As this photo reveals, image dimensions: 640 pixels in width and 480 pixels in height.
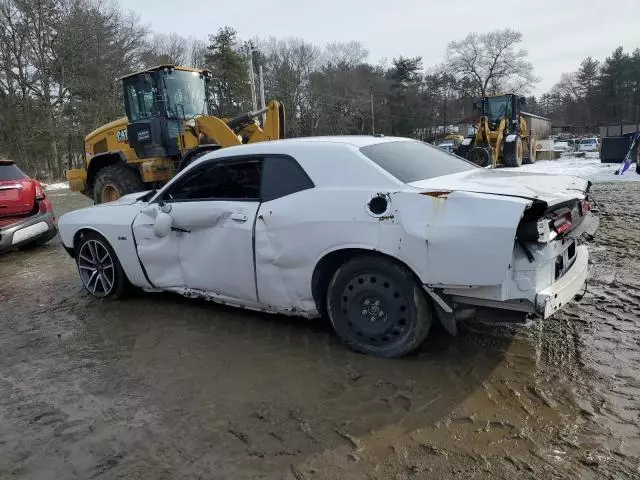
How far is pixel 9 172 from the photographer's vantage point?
7988mm

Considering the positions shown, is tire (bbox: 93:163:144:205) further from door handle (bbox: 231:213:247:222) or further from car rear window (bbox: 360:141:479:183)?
car rear window (bbox: 360:141:479:183)

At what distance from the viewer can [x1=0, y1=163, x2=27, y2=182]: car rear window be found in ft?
25.8

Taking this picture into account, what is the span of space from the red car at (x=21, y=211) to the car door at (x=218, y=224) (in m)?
4.43

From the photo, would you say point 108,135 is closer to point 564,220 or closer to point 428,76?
point 564,220

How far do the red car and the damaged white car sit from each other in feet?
13.2

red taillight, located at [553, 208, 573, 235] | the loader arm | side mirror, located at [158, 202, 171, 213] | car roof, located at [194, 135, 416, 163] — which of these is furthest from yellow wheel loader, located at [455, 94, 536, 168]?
side mirror, located at [158, 202, 171, 213]

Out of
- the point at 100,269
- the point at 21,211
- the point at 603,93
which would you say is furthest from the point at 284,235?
the point at 603,93

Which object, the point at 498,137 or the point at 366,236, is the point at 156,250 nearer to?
the point at 366,236

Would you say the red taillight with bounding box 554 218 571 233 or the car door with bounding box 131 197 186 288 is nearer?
the red taillight with bounding box 554 218 571 233

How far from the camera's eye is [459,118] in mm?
68375

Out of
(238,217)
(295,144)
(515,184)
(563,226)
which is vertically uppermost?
(295,144)

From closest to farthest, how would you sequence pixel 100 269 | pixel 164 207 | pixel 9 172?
pixel 164 207 < pixel 100 269 < pixel 9 172

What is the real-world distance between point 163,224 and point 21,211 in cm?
482

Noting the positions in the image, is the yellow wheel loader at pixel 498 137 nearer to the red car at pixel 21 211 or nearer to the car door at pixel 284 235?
the red car at pixel 21 211
